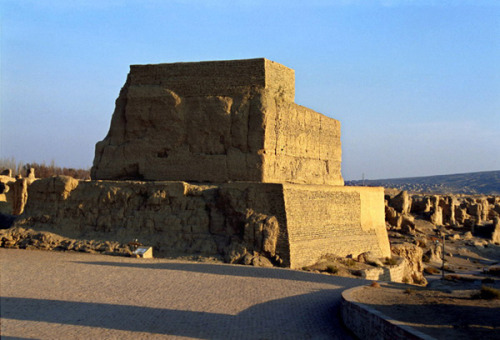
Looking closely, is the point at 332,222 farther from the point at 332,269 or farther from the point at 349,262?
the point at 332,269

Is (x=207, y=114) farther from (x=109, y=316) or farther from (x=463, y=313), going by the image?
(x=463, y=313)

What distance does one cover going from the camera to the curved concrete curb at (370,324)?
23.2ft

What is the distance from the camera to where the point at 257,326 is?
28.9 ft

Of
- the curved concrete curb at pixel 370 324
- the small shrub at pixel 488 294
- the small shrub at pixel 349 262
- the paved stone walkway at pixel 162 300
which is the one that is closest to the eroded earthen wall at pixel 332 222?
the small shrub at pixel 349 262

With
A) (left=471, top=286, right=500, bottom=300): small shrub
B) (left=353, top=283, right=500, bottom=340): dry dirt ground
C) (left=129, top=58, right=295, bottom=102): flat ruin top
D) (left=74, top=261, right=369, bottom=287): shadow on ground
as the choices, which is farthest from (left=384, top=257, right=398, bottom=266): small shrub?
(left=129, top=58, right=295, bottom=102): flat ruin top

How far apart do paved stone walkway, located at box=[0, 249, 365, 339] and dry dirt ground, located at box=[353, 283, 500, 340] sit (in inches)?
37.5

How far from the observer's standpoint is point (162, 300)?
1002 centimetres

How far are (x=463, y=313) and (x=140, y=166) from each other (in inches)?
474

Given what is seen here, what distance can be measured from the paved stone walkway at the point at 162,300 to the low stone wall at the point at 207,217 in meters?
1.28

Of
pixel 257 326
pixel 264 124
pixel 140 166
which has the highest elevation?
pixel 264 124

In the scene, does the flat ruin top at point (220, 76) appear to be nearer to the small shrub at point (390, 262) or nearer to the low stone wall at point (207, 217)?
the low stone wall at point (207, 217)

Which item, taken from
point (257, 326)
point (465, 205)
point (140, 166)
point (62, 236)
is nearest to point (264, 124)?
point (140, 166)

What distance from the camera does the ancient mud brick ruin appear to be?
15.2 meters

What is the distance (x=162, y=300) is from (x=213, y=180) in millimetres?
7104
